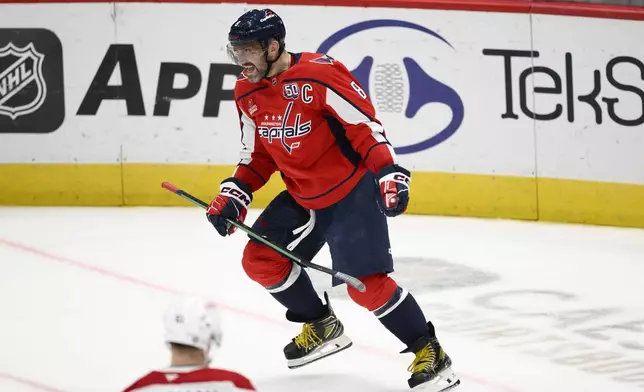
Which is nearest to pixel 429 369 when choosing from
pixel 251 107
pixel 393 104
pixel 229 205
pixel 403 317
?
pixel 403 317

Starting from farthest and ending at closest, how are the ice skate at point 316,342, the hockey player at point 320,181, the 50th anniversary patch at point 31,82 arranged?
the 50th anniversary patch at point 31,82
the ice skate at point 316,342
the hockey player at point 320,181

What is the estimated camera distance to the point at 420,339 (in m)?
4.16

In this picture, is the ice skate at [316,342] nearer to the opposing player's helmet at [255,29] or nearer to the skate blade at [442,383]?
the skate blade at [442,383]

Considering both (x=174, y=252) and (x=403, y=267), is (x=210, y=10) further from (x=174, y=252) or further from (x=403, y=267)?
(x=403, y=267)

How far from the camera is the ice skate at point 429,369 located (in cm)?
414

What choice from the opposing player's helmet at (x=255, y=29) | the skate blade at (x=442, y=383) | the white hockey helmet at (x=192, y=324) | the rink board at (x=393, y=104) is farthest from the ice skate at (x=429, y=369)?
the rink board at (x=393, y=104)

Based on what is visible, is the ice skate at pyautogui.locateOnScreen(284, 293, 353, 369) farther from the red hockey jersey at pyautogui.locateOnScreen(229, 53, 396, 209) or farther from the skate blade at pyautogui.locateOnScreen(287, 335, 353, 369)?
the red hockey jersey at pyautogui.locateOnScreen(229, 53, 396, 209)

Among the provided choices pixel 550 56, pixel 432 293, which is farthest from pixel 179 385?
Result: pixel 550 56

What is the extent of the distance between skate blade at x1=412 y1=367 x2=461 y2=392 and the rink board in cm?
305

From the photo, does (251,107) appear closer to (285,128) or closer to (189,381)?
(285,128)

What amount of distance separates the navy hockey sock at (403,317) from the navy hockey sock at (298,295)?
320 millimetres

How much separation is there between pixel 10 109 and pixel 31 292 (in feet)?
6.77

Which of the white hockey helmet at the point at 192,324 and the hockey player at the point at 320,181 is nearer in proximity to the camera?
the white hockey helmet at the point at 192,324

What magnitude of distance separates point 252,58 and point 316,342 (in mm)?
1049
